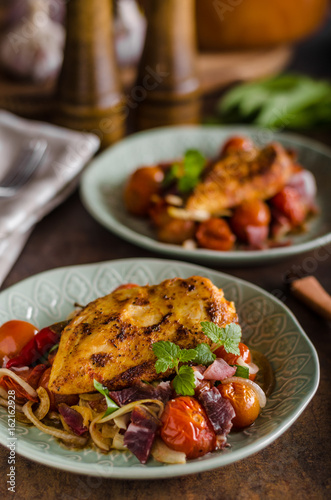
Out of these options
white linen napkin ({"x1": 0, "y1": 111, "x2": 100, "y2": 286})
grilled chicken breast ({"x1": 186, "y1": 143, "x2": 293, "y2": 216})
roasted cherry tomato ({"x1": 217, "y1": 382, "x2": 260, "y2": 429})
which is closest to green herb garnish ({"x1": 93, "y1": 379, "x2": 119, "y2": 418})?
roasted cherry tomato ({"x1": 217, "y1": 382, "x2": 260, "y2": 429})

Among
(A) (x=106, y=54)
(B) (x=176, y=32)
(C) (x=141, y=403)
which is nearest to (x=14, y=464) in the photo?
(C) (x=141, y=403)

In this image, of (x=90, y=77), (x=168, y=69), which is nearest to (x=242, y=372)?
(x=90, y=77)

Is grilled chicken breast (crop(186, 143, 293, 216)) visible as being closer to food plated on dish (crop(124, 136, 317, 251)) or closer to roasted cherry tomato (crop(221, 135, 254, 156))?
food plated on dish (crop(124, 136, 317, 251))

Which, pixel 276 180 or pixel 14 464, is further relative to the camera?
pixel 276 180

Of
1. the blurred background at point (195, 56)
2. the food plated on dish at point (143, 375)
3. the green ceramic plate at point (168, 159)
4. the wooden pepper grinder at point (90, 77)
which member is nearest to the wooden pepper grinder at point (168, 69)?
the blurred background at point (195, 56)

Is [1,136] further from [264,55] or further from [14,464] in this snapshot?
[264,55]

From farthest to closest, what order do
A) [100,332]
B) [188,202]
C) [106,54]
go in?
[106,54]
[188,202]
[100,332]

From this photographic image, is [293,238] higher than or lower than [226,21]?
lower
